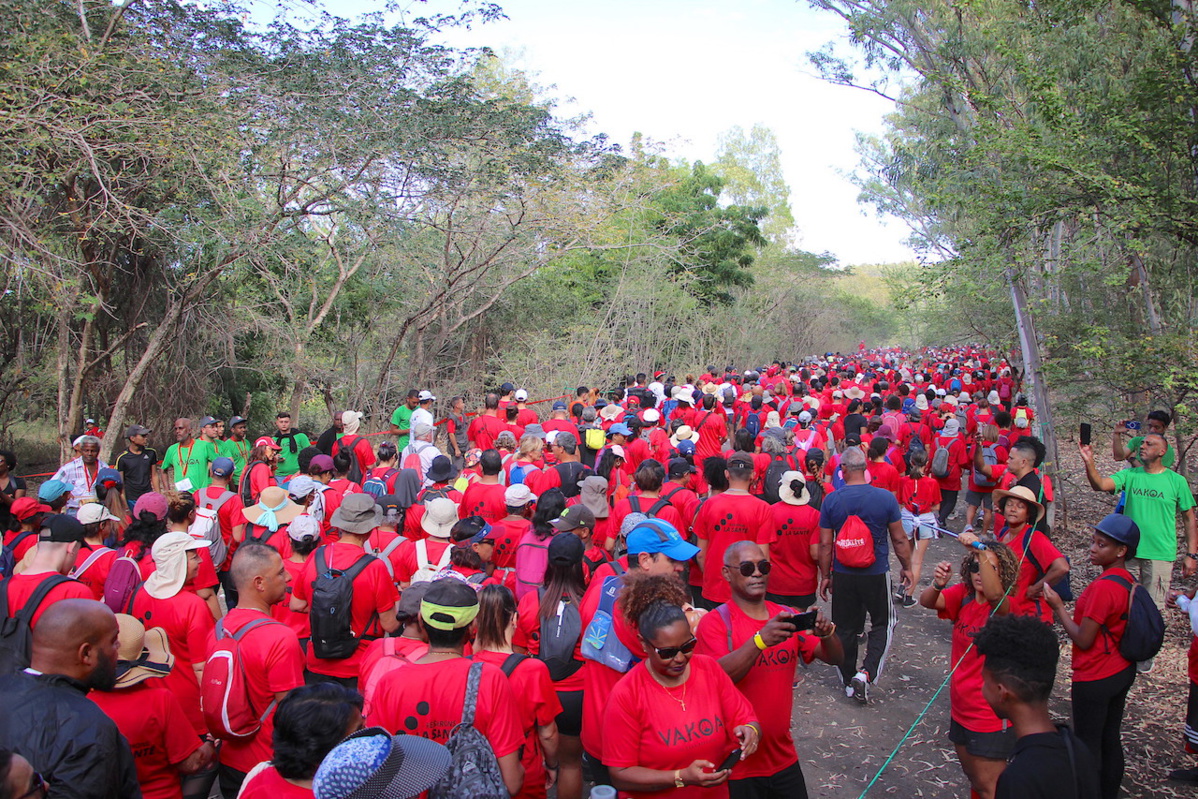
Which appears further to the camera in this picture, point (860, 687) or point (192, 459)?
point (192, 459)

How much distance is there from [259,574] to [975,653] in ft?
11.4

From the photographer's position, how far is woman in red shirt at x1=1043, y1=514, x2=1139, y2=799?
155 inches

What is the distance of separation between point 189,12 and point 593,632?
13.0 metres

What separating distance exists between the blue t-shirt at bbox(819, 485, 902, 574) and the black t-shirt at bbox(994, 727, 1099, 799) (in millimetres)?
3042

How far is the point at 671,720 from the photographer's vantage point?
2705 millimetres

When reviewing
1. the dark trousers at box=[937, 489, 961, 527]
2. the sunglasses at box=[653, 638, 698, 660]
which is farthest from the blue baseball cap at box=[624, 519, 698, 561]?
the dark trousers at box=[937, 489, 961, 527]

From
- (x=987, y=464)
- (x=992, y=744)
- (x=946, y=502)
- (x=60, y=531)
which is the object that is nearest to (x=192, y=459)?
(x=60, y=531)

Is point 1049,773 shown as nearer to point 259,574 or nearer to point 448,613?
point 448,613

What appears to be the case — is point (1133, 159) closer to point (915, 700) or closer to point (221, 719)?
point (915, 700)

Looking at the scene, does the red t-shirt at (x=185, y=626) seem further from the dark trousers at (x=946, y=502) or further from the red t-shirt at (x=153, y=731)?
the dark trousers at (x=946, y=502)

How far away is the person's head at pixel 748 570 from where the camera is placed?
10.4ft

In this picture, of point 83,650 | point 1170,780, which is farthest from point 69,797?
point 1170,780

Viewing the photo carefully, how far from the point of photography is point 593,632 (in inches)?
132

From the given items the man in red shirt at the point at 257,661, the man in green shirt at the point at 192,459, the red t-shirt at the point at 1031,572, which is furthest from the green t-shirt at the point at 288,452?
the red t-shirt at the point at 1031,572
